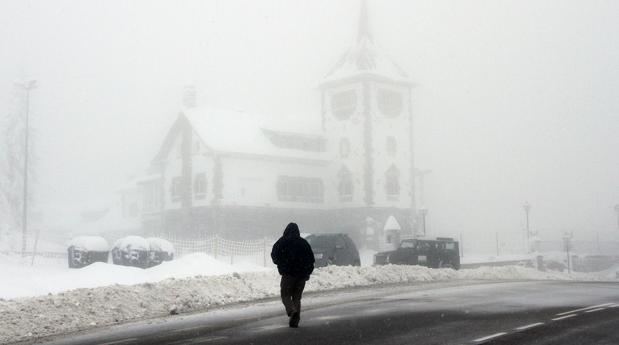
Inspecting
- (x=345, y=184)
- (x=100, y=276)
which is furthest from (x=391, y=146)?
(x=100, y=276)

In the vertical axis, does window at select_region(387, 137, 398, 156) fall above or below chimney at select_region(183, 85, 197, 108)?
below

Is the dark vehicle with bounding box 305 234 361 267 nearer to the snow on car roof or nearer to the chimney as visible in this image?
the snow on car roof

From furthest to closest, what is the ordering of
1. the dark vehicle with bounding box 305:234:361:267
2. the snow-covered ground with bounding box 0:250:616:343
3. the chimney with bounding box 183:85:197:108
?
1. the chimney with bounding box 183:85:197:108
2. the dark vehicle with bounding box 305:234:361:267
3. the snow-covered ground with bounding box 0:250:616:343

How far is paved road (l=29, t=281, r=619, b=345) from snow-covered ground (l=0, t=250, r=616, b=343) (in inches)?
48.3

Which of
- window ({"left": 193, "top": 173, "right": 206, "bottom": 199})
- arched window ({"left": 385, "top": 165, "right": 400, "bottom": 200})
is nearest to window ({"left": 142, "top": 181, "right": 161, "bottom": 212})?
window ({"left": 193, "top": 173, "right": 206, "bottom": 199})

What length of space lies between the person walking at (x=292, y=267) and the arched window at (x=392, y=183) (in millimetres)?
47461

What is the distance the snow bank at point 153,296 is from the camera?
539 inches

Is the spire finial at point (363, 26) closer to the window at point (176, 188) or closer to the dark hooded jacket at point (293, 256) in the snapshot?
the window at point (176, 188)

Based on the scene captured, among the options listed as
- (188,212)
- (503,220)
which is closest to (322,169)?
(188,212)

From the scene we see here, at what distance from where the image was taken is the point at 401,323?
12430 mm

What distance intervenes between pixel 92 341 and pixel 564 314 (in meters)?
8.78

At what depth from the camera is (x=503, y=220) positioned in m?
120

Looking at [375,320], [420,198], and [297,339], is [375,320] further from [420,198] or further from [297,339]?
[420,198]

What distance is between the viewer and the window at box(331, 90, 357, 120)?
6059 cm
